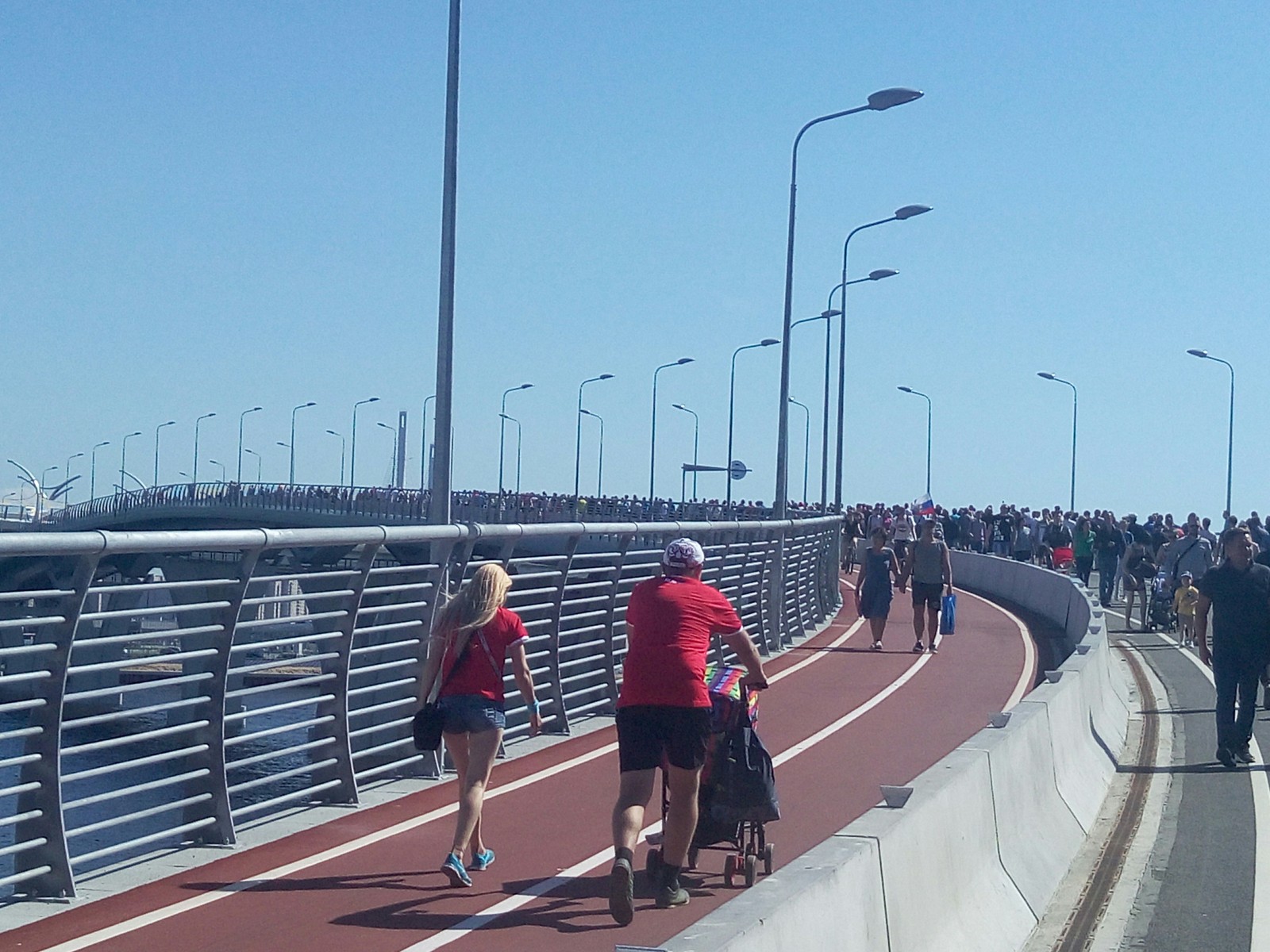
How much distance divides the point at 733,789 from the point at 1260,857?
13.4 feet

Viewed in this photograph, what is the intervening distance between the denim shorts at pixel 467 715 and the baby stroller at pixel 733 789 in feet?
3.06

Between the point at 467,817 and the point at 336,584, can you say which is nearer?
the point at 467,817

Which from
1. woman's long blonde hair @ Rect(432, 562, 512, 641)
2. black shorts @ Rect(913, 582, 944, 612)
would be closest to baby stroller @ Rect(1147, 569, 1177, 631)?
black shorts @ Rect(913, 582, 944, 612)

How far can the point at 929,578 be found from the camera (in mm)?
23062

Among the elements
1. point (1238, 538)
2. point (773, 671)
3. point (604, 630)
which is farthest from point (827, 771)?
point (773, 671)

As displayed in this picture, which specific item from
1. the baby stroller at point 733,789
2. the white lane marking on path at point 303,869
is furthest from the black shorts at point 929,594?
the baby stroller at point 733,789

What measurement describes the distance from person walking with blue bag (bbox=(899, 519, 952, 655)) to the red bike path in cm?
768

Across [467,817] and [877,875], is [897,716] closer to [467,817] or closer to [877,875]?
[467,817]

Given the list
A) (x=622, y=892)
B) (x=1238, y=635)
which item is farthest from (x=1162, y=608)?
(x=622, y=892)

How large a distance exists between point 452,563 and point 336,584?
6.16 feet

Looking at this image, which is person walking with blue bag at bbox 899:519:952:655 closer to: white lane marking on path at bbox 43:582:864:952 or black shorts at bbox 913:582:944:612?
black shorts at bbox 913:582:944:612

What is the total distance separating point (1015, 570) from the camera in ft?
122

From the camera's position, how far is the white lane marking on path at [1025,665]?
1802 cm

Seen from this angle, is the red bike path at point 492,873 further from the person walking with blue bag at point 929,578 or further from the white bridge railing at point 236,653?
the person walking with blue bag at point 929,578
